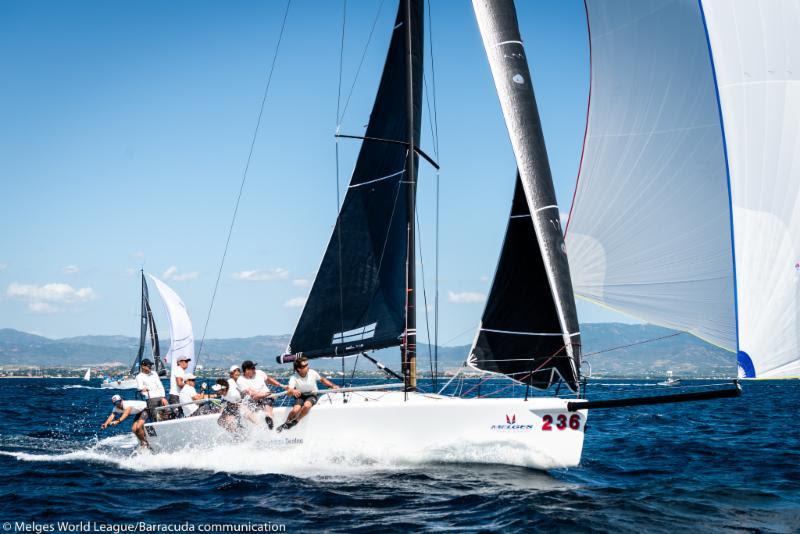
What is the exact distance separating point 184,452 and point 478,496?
6.41m

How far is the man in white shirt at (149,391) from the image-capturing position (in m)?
15.0

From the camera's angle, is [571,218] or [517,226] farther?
[517,226]

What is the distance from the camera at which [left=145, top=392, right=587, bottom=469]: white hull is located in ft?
38.7

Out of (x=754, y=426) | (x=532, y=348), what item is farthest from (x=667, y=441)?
(x=532, y=348)

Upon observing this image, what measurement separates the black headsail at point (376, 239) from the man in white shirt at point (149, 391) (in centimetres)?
282

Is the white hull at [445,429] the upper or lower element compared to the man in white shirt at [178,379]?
lower

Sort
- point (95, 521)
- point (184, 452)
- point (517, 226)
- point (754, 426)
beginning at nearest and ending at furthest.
Result: point (95, 521) < point (517, 226) < point (184, 452) < point (754, 426)

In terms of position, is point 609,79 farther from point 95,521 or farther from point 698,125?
point 95,521

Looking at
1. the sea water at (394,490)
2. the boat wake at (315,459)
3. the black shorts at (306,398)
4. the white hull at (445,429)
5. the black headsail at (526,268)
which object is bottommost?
the sea water at (394,490)

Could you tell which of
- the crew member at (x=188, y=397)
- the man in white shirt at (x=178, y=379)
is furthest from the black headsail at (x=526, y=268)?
the man in white shirt at (x=178, y=379)

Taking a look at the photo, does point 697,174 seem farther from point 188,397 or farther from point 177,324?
point 177,324

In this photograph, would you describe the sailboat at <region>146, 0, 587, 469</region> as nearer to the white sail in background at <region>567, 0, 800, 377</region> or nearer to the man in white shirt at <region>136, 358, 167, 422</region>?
the man in white shirt at <region>136, 358, 167, 422</region>

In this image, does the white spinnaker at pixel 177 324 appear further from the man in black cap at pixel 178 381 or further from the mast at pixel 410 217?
the mast at pixel 410 217

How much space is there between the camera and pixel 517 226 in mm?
12977
